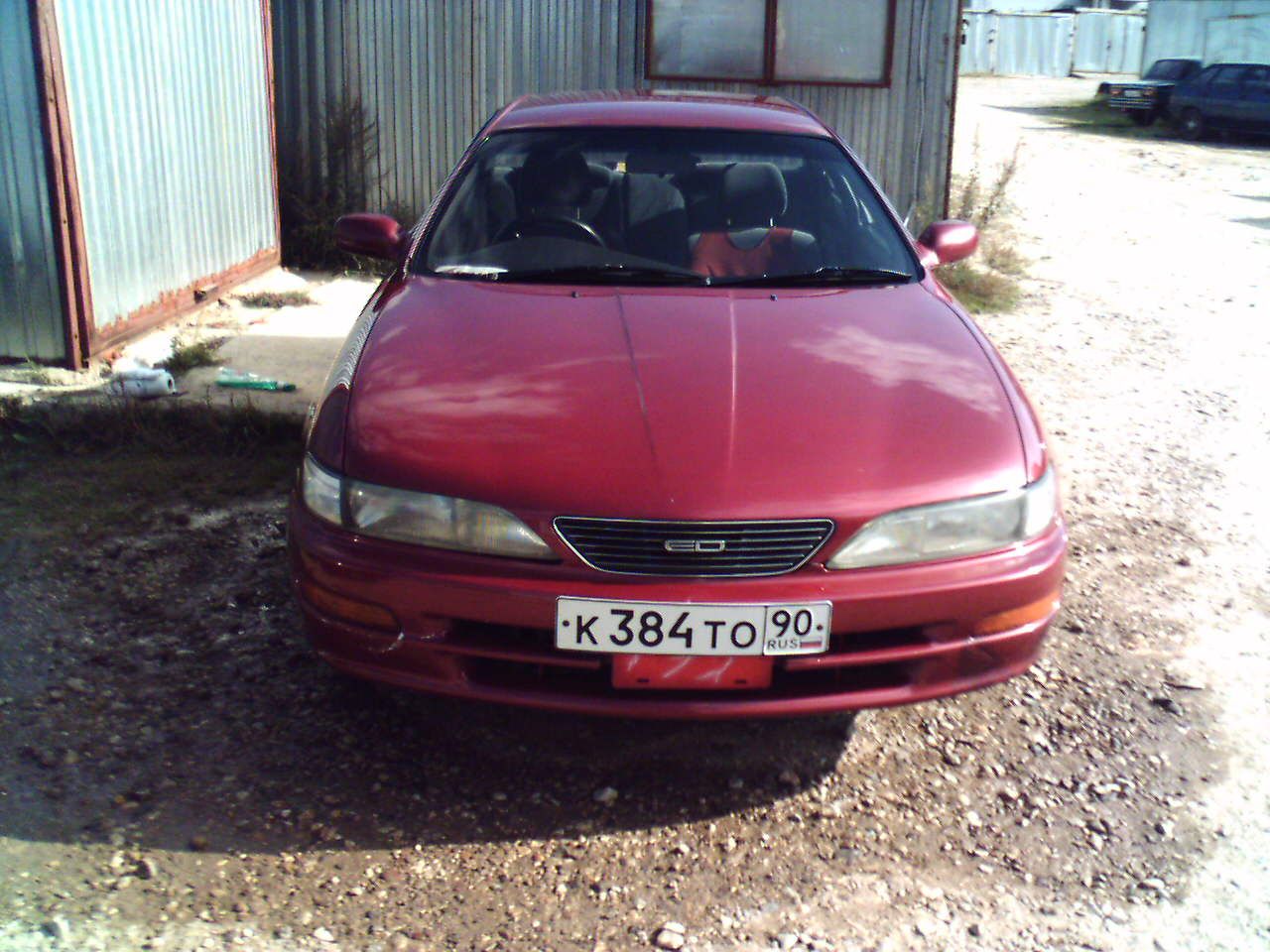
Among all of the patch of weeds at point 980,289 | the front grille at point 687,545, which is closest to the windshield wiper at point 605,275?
the front grille at point 687,545

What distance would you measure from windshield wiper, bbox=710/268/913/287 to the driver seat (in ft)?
0.15

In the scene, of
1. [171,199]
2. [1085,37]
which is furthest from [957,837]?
[1085,37]

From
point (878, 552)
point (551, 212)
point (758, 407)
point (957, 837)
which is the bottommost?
point (957, 837)

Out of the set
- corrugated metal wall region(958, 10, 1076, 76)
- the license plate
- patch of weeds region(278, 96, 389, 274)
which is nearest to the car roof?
the license plate

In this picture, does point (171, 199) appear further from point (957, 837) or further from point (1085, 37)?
point (1085, 37)

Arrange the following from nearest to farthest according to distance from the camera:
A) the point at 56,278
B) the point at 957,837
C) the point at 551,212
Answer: the point at 957,837 → the point at 551,212 → the point at 56,278

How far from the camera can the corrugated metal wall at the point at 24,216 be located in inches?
210

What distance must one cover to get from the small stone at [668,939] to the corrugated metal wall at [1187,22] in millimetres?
32750

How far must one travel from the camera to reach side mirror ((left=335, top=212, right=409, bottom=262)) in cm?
421

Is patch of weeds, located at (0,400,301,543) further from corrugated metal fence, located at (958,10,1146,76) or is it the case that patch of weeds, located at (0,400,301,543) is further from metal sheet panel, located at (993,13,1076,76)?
metal sheet panel, located at (993,13,1076,76)

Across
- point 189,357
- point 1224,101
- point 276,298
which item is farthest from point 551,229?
point 1224,101

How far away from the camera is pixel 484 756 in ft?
10.0

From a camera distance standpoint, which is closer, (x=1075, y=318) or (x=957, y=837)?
(x=957, y=837)

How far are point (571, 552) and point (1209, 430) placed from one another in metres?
4.27
